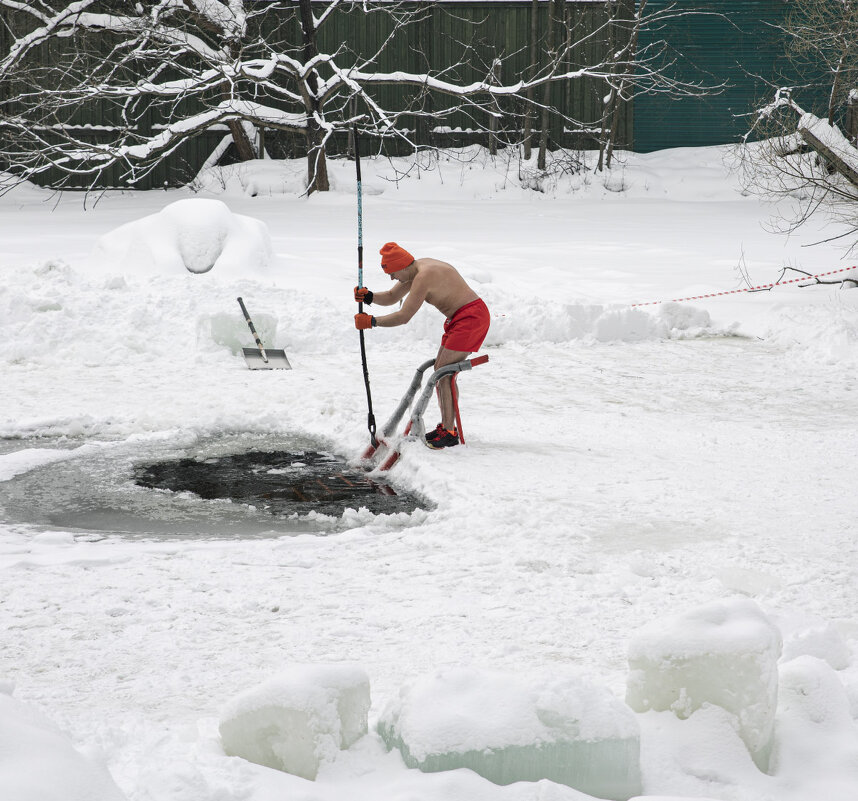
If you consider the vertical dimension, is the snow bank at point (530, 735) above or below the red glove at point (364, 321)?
below

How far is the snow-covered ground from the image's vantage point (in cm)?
320

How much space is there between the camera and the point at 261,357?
30.2 feet

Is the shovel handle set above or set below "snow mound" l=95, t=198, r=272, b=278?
below

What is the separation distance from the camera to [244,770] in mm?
2820

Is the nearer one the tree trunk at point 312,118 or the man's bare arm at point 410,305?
the man's bare arm at point 410,305

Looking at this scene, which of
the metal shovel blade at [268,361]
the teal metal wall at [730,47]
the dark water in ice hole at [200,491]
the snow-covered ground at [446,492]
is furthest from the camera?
the teal metal wall at [730,47]

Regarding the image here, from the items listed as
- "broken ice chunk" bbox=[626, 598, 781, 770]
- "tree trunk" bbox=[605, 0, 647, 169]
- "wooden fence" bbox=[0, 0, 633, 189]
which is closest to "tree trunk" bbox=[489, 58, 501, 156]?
"wooden fence" bbox=[0, 0, 633, 189]

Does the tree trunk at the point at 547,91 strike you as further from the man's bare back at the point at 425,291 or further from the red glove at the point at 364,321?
the red glove at the point at 364,321

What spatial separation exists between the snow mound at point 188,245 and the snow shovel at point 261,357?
224cm

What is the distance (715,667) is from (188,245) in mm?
9735

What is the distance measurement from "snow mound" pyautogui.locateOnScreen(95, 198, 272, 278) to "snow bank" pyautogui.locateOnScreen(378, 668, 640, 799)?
9.03 meters

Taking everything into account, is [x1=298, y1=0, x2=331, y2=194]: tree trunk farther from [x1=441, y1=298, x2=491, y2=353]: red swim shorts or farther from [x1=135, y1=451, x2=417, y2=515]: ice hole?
[x1=135, y1=451, x2=417, y2=515]: ice hole

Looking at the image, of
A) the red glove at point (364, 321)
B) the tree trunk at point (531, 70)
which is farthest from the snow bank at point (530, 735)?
the tree trunk at point (531, 70)

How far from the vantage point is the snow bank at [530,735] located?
2842mm
